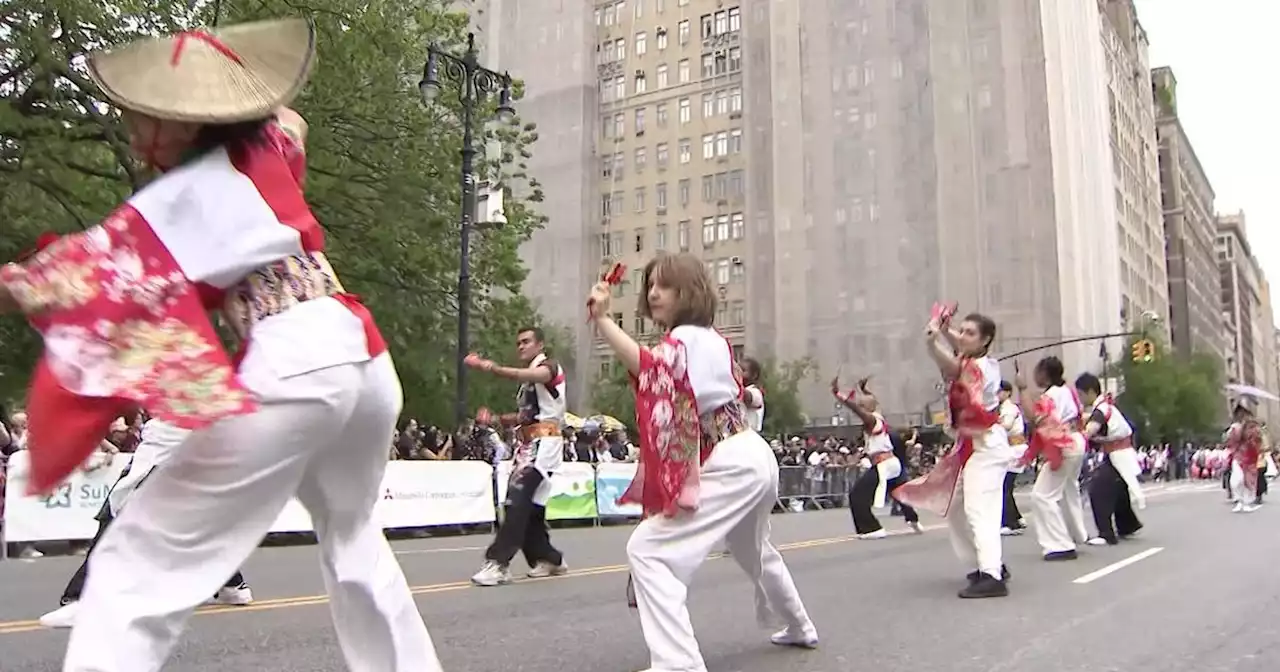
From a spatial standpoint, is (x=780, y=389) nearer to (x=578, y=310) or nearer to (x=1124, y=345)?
(x=578, y=310)

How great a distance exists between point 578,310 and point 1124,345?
33631 millimetres

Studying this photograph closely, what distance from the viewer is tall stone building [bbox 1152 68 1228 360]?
364 ft

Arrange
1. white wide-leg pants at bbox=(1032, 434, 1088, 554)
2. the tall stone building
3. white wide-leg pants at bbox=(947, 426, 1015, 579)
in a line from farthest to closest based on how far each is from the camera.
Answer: the tall stone building → white wide-leg pants at bbox=(1032, 434, 1088, 554) → white wide-leg pants at bbox=(947, 426, 1015, 579)

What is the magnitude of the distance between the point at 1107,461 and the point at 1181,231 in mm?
110112

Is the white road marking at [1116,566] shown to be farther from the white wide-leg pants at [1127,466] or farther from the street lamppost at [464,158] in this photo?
the street lamppost at [464,158]

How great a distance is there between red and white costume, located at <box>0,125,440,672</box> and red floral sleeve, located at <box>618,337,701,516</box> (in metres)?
1.83

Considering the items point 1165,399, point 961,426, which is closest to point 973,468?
point 961,426

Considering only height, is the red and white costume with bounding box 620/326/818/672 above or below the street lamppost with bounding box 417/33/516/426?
below

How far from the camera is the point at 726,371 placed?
5012 millimetres

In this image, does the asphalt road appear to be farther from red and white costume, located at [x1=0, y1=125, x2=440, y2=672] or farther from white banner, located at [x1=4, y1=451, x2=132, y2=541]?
red and white costume, located at [x1=0, y1=125, x2=440, y2=672]

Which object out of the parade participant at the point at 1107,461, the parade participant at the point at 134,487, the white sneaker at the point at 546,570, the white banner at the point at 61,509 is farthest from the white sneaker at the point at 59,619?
the parade participant at the point at 1107,461

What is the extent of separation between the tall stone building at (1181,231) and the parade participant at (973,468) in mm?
106609

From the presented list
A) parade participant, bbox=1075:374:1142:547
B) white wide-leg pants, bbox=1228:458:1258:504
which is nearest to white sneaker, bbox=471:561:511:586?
parade participant, bbox=1075:374:1142:547

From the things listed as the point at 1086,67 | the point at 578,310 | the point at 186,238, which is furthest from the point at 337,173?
the point at 1086,67
